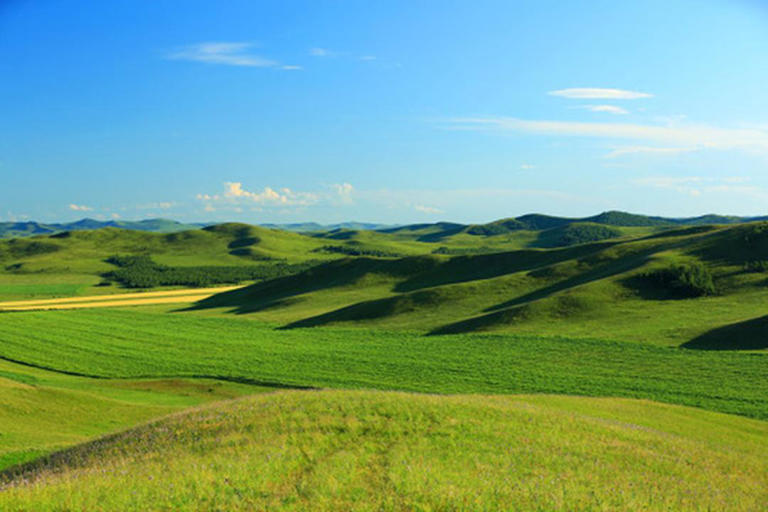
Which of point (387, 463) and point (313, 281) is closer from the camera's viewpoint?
point (387, 463)

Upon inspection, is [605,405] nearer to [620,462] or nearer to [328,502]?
[620,462]

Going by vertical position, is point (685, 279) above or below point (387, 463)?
above

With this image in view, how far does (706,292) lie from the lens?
245ft

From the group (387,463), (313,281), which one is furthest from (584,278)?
(387,463)

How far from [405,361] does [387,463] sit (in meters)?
38.9

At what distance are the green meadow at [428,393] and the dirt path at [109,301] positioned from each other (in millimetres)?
17286

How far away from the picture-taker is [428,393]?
40.7m

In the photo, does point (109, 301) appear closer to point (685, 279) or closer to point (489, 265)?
point (489, 265)

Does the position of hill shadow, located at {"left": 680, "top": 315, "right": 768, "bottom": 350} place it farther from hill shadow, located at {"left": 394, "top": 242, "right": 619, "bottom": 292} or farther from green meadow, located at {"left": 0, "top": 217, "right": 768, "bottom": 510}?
hill shadow, located at {"left": 394, "top": 242, "right": 619, "bottom": 292}

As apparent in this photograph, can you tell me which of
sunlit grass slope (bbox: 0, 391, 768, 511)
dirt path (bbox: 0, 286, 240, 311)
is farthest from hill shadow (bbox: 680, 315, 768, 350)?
dirt path (bbox: 0, 286, 240, 311)

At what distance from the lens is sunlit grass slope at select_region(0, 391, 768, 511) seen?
43.4ft

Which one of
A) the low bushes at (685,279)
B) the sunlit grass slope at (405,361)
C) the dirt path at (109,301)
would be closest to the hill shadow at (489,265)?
the low bushes at (685,279)

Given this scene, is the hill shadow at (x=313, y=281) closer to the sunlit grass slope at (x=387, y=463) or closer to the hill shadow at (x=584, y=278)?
the hill shadow at (x=584, y=278)

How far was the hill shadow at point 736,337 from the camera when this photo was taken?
5112cm
